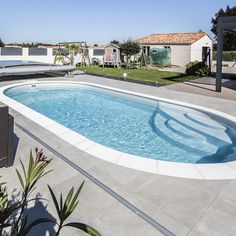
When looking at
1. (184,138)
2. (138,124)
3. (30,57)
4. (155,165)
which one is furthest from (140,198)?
(30,57)

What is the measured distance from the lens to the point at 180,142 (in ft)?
24.5

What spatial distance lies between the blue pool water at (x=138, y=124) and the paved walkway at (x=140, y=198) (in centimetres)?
226

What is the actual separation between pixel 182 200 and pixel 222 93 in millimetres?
9384

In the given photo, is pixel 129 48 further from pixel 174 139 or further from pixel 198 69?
pixel 174 139

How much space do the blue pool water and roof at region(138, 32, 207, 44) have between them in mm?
16809

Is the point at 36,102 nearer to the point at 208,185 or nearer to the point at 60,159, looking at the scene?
the point at 60,159

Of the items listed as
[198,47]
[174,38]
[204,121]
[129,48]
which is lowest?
[204,121]

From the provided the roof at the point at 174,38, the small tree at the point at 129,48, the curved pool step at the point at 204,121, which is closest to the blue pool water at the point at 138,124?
the curved pool step at the point at 204,121

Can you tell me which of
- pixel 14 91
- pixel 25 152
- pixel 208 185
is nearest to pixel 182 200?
pixel 208 185

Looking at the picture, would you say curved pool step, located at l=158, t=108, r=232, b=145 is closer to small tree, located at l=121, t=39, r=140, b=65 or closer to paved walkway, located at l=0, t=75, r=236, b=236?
paved walkway, located at l=0, t=75, r=236, b=236

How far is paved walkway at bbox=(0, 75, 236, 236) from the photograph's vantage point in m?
3.14

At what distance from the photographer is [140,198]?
12.2 ft

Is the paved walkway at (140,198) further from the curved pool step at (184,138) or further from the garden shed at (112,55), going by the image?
the garden shed at (112,55)

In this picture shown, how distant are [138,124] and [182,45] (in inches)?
785
